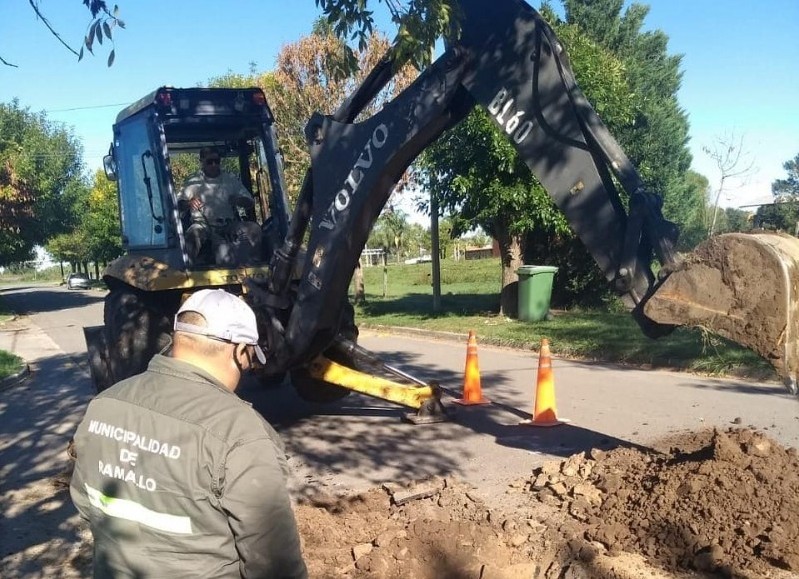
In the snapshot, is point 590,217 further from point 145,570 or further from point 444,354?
point 444,354

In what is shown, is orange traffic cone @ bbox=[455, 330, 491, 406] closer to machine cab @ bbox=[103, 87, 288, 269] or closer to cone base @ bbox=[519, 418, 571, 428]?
cone base @ bbox=[519, 418, 571, 428]

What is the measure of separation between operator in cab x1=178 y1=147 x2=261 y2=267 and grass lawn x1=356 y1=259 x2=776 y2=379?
4509 millimetres

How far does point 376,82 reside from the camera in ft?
19.5

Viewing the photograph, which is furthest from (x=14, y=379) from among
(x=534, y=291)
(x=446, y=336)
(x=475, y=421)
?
(x=534, y=291)

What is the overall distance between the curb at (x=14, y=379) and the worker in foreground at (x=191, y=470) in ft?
36.8

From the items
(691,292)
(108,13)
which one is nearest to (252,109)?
(108,13)

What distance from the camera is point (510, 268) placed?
18.2 m

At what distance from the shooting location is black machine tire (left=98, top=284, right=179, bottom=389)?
766 centimetres

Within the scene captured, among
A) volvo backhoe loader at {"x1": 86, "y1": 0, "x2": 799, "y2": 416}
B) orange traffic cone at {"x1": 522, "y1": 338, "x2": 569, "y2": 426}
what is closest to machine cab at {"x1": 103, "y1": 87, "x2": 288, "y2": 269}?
volvo backhoe loader at {"x1": 86, "y1": 0, "x2": 799, "y2": 416}

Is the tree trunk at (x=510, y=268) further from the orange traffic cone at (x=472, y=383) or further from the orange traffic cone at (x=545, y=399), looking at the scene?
the orange traffic cone at (x=545, y=399)

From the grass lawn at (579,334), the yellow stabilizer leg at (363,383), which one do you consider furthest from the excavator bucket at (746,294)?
the yellow stabilizer leg at (363,383)

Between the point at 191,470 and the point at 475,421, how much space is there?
6.44 meters

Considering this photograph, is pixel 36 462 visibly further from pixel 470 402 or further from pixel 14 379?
pixel 14 379

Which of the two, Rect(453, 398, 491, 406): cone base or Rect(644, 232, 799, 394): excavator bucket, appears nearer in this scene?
Rect(644, 232, 799, 394): excavator bucket
